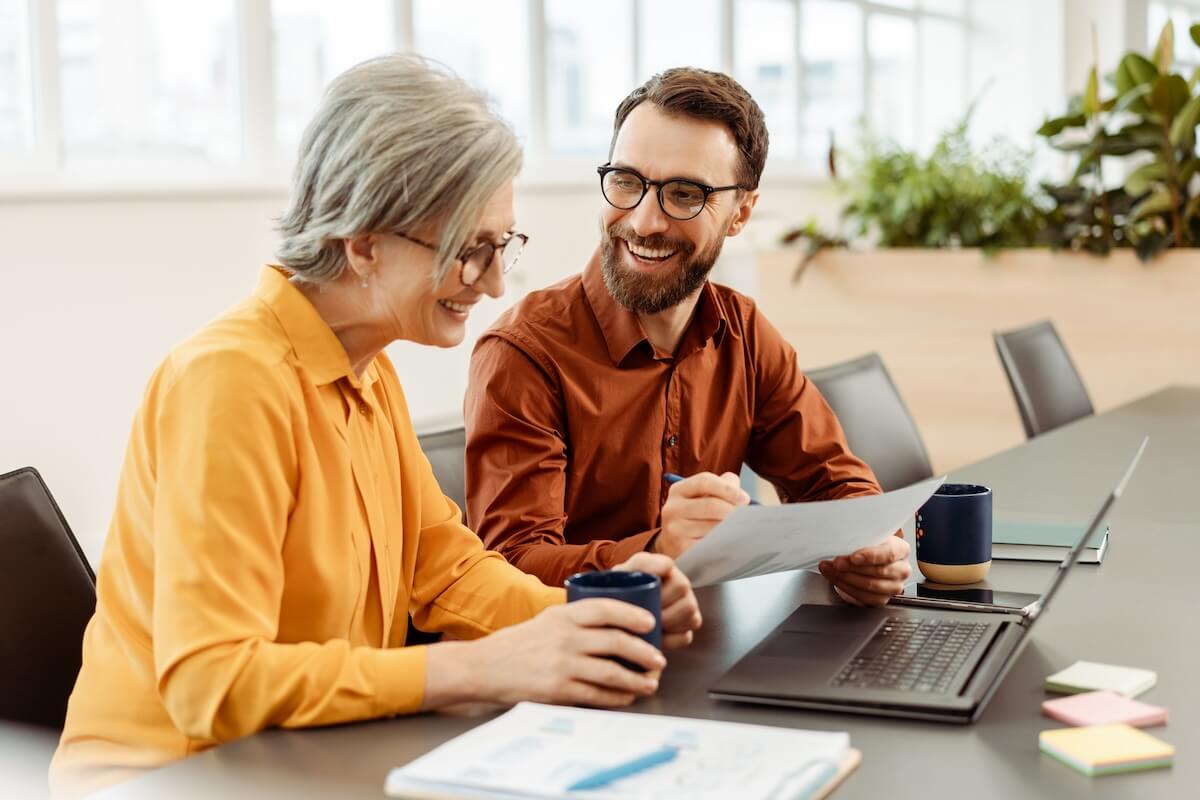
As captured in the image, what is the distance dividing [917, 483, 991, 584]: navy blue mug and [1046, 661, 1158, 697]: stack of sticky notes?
36 centimetres

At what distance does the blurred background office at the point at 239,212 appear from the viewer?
4238 millimetres

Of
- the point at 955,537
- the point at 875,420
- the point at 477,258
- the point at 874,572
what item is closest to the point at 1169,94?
the point at 875,420

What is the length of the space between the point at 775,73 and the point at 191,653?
802 cm

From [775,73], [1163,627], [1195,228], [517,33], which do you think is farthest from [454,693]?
[775,73]

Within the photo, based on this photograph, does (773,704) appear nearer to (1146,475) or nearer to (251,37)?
(1146,475)

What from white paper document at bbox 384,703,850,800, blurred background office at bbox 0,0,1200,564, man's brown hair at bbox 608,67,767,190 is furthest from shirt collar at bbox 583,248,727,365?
blurred background office at bbox 0,0,1200,564

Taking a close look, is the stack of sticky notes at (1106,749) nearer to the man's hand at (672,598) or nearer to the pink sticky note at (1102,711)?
the pink sticky note at (1102,711)

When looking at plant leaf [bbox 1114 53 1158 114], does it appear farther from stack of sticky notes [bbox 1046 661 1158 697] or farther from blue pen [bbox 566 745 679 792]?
blue pen [bbox 566 745 679 792]

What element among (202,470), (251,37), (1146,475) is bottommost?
(1146,475)

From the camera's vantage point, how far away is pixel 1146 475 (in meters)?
2.23

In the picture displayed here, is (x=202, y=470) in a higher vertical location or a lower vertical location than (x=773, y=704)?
higher

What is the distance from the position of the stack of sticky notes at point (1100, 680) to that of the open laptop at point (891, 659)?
1.7 inches

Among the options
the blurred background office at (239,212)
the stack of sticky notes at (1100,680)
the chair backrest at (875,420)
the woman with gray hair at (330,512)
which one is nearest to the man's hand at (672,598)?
the woman with gray hair at (330,512)

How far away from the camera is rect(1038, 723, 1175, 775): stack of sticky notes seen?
3.17 ft
